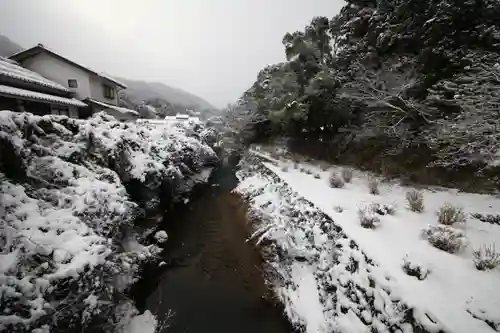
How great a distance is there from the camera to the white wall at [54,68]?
1822 centimetres

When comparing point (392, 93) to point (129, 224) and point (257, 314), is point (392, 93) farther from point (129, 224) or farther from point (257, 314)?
point (129, 224)

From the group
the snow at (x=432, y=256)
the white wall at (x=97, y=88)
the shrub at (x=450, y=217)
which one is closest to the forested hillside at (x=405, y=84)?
the snow at (x=432, y=256)

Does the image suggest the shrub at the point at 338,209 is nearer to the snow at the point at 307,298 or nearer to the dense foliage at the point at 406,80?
the snow at the point at 307,298

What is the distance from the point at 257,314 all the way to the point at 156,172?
287 inches

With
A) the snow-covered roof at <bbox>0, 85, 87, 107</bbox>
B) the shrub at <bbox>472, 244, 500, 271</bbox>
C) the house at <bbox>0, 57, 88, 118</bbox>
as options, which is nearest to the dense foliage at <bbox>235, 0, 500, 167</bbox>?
the shrub at <bbox>472, 244, 500, 271</bbox>

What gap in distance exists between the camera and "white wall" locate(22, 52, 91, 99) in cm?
1822

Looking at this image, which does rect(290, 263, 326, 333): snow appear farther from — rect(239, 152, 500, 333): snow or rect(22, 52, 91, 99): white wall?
rect(22, 52, 91, 99): white wall

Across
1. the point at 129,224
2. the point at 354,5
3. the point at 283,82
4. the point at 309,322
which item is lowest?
the point at 309,322

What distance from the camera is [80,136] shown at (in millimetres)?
8039

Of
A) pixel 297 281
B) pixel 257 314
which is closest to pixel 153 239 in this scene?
pixel 257 314

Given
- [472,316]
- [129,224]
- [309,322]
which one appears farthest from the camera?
[129,224]

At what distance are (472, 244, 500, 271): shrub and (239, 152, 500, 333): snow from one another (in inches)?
3.3

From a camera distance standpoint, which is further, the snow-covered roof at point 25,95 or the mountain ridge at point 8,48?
the mountain ridge at point 8,48

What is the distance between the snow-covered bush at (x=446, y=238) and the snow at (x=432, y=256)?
109 millimetres
